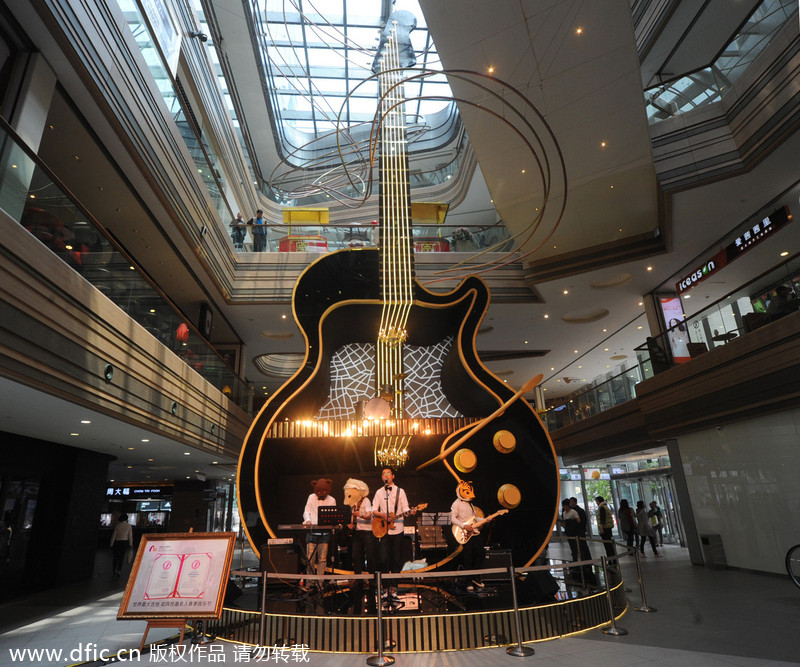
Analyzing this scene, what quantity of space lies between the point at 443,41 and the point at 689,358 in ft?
24.0

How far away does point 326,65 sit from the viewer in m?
19.0

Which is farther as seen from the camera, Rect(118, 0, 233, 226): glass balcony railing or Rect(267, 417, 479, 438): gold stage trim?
Rect(118, 0, 233, 226): glass balcony railing

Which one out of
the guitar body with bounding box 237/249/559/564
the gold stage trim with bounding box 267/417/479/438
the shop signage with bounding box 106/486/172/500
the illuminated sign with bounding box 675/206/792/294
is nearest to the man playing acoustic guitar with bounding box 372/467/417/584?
the gold stage trim with bounding box 267/417/479/438

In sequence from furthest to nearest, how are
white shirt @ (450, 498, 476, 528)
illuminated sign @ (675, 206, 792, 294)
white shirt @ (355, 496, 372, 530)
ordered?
illuminated sign @ (675, 206, 792, 294)
white shirt @ (450, 498, 476, 528)
white shirt @ (355, 496, 372, 530)

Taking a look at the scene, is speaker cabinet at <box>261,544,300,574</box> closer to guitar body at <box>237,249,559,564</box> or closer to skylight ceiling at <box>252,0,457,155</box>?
guitar body at <box>237,249,559,564</box>

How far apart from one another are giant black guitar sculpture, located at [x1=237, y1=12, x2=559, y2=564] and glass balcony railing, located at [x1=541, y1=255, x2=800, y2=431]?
3.84 metres

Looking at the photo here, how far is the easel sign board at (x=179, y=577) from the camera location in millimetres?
4152

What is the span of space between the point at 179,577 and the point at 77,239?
3.69 meters

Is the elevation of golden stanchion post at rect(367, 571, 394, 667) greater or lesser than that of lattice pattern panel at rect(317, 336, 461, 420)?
lesser

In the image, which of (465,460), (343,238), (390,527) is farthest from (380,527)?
(343,238)

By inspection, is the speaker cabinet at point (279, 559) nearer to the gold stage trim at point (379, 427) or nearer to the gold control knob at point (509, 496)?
the gold stage trim at point (379, 427)

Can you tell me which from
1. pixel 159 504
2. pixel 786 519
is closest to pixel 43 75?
pixel 786 519

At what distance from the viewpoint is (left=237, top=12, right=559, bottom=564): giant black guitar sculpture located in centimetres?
745

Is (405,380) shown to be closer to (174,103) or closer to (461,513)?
(461,513)
